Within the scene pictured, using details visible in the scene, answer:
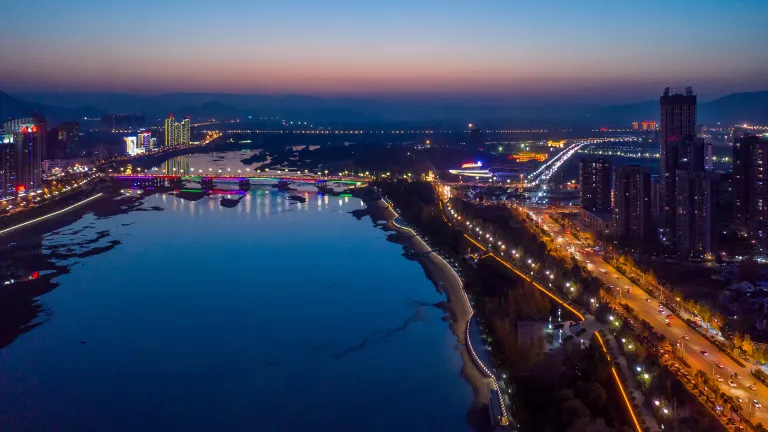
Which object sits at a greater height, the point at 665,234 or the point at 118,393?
the point at 665,234

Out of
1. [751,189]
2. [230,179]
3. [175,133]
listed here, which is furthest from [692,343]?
[175,133]

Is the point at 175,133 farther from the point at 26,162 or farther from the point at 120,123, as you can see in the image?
Result: the point at 26,162

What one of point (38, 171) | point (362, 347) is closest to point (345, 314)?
point (362, 347)

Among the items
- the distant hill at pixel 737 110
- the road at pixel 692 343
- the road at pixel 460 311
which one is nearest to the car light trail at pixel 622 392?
the road at pixel 692 343

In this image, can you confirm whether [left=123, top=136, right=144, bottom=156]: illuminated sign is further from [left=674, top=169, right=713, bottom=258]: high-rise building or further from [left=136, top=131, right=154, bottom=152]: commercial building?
[left=674, top=169, right=713, bottom=258]: high-rise building

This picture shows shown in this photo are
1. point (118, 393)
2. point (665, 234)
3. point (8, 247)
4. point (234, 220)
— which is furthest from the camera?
point (234, 220)

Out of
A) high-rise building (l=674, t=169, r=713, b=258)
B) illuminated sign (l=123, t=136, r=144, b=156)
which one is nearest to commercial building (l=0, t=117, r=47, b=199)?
illuminated sign (l=123, t=136, r=144, b=156)

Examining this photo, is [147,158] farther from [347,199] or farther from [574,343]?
[574,343]

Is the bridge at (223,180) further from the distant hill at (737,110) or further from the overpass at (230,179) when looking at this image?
the distant hill at (737,110)
